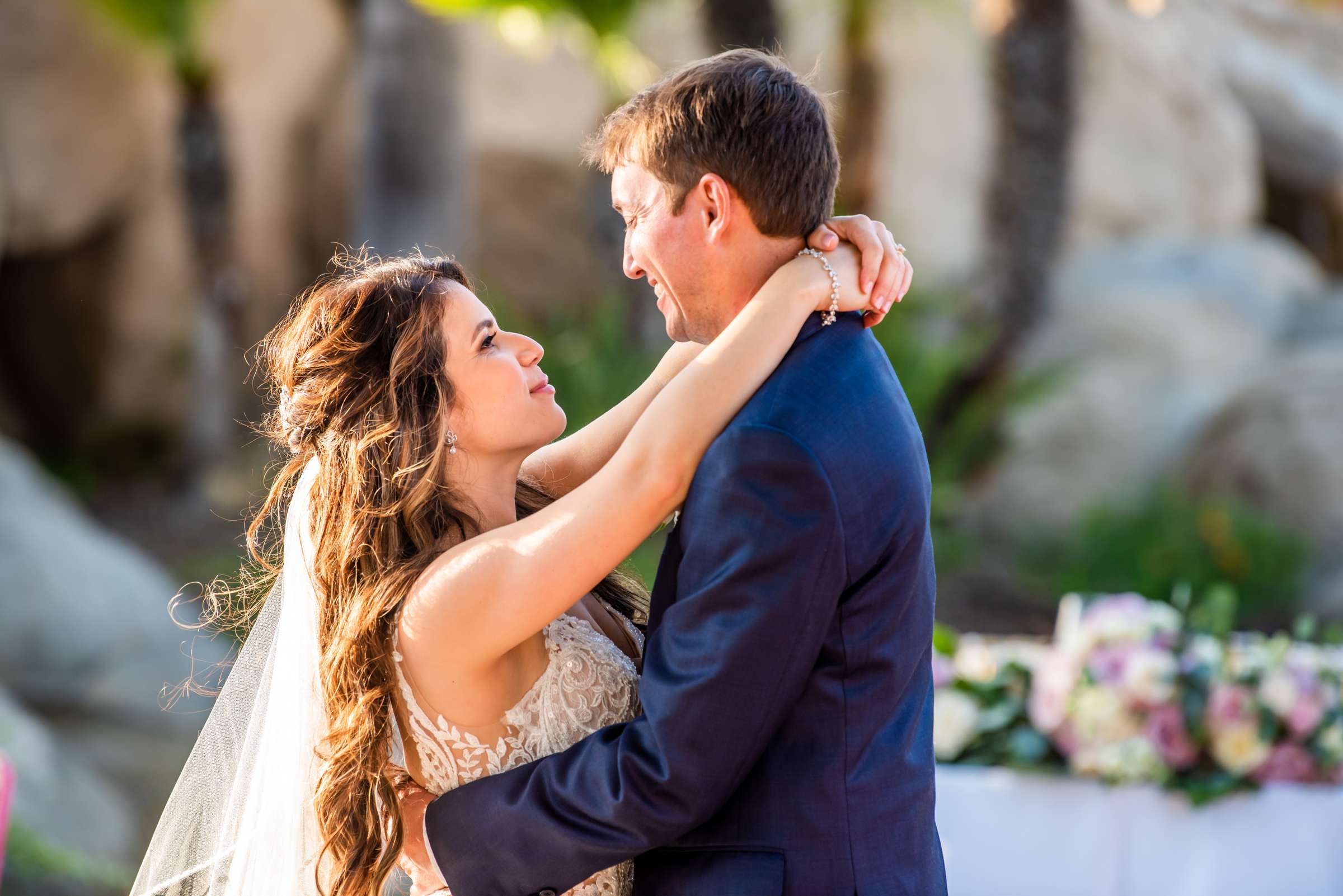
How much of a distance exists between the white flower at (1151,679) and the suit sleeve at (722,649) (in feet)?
6.13

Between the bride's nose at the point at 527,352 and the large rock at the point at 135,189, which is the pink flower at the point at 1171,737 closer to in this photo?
the bride's nose at the point at 527,352

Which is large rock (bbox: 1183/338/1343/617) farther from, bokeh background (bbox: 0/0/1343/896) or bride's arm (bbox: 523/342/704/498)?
bride's arm (bbox: 523/342/704/498)

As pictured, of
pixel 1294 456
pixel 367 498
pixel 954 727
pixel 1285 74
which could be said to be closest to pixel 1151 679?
pixel 954 727

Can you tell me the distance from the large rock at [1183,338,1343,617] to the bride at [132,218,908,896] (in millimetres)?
6445

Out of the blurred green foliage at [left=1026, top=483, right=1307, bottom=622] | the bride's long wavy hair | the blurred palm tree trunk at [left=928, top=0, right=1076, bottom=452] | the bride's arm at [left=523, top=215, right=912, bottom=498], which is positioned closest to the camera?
the bride's long wavy hair

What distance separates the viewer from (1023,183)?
9000 mm

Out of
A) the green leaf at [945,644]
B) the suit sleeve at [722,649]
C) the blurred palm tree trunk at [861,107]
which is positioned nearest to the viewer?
the suit sleeve at [722,649]

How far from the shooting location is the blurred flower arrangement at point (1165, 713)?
11.1ft

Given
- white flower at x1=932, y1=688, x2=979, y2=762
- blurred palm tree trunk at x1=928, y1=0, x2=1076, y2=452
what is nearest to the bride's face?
white flower at x1=932, y1=688, x2=979, y2=762

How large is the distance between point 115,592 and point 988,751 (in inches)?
239

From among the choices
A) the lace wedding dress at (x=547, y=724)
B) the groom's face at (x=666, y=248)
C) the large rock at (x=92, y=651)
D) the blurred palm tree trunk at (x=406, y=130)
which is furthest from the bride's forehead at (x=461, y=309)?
the blurred palm tree trunk at (x=406, y=130)

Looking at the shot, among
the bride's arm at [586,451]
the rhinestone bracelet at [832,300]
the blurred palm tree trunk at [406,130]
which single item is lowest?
the rhinestone bracelet at [832,300]

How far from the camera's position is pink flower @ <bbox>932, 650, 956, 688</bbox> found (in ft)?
12.5

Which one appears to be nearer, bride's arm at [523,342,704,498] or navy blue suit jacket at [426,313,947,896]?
navy blue suit jacket at [426,313,947,896]
